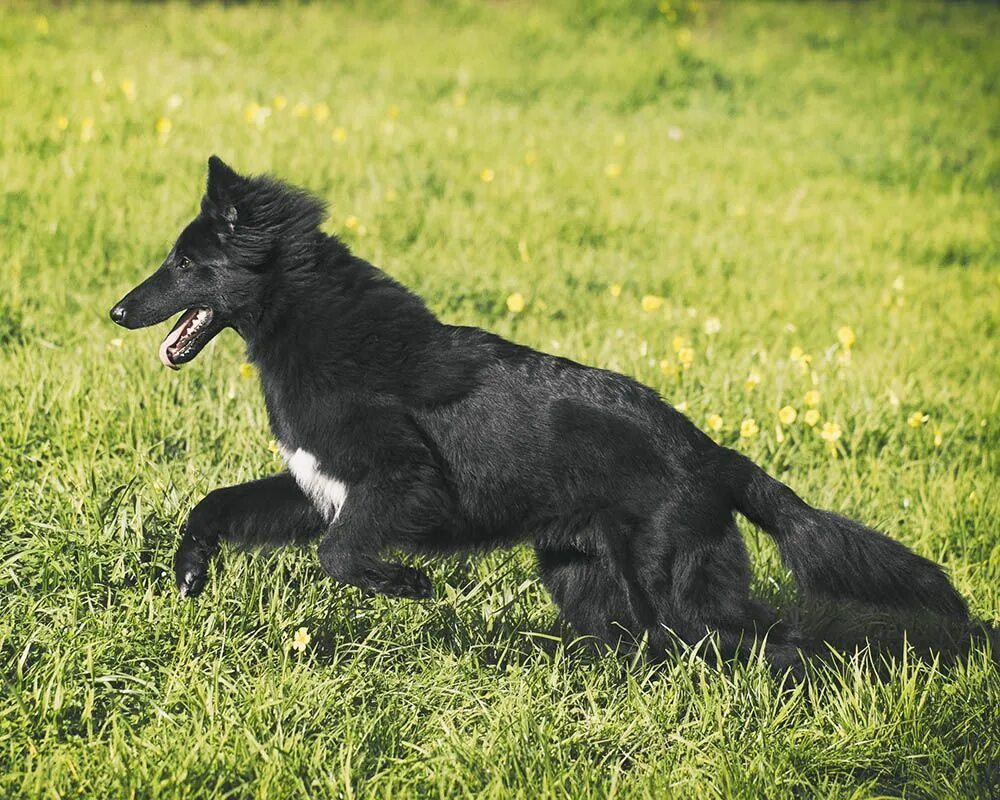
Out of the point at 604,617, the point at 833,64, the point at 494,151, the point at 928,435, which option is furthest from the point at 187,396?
the point at 833,64

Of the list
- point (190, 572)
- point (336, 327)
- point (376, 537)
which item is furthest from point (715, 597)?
point (190, 572)

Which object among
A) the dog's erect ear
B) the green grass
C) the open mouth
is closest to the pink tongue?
the open mouth

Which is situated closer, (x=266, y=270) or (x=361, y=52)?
(x=266, y=270)

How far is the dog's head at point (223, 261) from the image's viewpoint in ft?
9.87

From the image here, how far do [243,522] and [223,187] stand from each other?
3.00 feet

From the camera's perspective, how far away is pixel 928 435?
4.47 meters

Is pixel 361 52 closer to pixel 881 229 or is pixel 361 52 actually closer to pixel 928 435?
pixel 881 229

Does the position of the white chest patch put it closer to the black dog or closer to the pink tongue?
the black dog

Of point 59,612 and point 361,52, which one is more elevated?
point 361,52

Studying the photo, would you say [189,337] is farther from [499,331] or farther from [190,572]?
[499,331]

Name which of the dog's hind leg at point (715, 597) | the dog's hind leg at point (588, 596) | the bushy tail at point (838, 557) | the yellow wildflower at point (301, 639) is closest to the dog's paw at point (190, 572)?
the yellow wildflower at point (301, 639)

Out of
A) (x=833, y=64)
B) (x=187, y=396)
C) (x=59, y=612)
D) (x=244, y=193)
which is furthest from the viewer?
(x=833, y=64)

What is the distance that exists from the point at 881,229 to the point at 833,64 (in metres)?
4.42

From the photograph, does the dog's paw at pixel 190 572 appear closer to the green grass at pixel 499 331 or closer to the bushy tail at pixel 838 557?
the green grass at pixel 499 331
